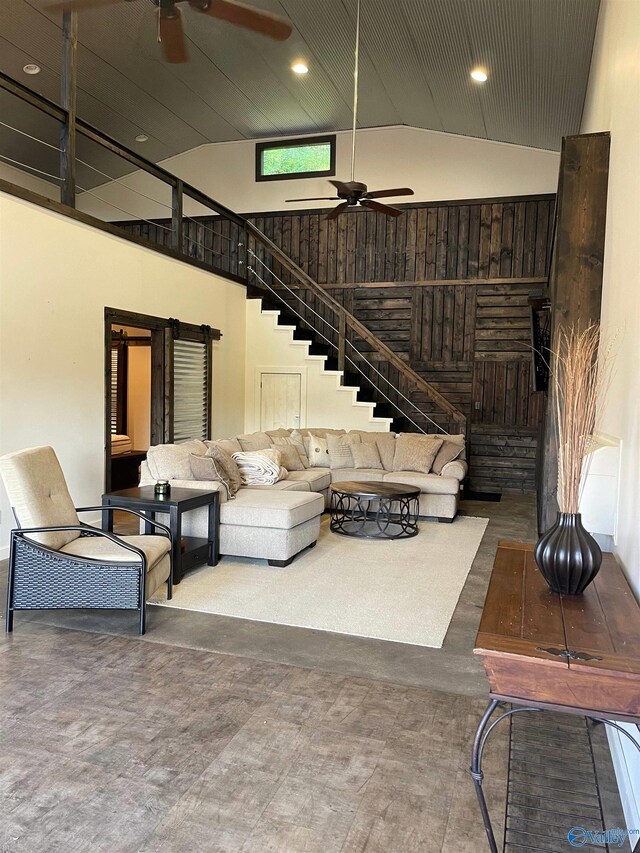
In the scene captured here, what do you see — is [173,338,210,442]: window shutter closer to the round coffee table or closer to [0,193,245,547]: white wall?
[0,193,245,547]: white wall

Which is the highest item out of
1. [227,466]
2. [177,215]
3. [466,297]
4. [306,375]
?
[177,215]

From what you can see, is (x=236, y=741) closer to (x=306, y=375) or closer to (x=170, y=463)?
(x=170, y=463)

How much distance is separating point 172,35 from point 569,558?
412 centimetres

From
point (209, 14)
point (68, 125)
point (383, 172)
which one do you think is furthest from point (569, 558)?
point (383, 172)

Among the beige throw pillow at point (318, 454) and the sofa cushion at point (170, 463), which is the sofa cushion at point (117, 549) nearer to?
the sofa cushion at point (170, 463)

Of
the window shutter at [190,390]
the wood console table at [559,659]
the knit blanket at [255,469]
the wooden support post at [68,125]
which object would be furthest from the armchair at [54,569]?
the window shutter at [190,390]

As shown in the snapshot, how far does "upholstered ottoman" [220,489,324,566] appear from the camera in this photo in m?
4.98

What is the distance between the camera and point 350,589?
4465 millimetres

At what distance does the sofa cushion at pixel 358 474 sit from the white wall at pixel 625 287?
12.9 feet

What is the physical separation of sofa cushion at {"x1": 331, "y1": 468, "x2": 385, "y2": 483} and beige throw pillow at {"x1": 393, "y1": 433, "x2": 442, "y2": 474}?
0.26 metres

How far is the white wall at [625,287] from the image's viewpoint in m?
2.25

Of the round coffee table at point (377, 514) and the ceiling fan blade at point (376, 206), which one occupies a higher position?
the ceiling fan blade at point (376, 206)

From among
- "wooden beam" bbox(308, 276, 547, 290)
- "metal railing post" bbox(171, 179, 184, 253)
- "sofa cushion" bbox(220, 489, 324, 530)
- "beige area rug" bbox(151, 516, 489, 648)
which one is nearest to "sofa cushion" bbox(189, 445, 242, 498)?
"sofa cushion" bbox(220, 489, 324, 530)
